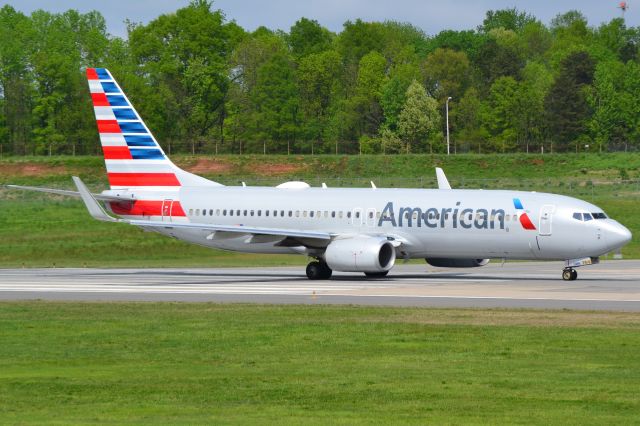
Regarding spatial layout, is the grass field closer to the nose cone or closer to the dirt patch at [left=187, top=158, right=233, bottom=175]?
the dirt patch at [left=187, top=158, right=233, bottom=175]

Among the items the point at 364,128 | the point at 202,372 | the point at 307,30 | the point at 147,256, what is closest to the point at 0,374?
the point at 202,372

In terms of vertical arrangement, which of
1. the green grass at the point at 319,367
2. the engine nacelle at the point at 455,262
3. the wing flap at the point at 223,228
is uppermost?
the wing flap at the point at 223,228

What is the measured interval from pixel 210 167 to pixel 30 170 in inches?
593

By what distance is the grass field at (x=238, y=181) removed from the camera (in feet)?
218

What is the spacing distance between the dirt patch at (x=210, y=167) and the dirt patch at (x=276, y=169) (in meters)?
2.39

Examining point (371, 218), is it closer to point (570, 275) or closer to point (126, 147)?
point (570, 275)

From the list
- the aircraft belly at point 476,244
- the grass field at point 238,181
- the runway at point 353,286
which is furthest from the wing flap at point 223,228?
the grass field at point 238,181

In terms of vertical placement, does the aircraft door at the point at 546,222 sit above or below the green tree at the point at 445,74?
below

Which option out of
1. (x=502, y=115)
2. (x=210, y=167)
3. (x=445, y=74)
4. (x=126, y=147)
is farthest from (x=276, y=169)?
(x=126, y=147)

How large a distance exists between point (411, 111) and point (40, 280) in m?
90.0

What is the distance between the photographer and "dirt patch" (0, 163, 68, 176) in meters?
111

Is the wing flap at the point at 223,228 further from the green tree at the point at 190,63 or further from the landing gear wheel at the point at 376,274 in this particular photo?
the green tree at the point at 190,63

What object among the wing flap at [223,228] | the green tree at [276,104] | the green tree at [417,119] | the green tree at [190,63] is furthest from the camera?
the green tree at [190,63]

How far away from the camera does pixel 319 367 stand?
23.0m
